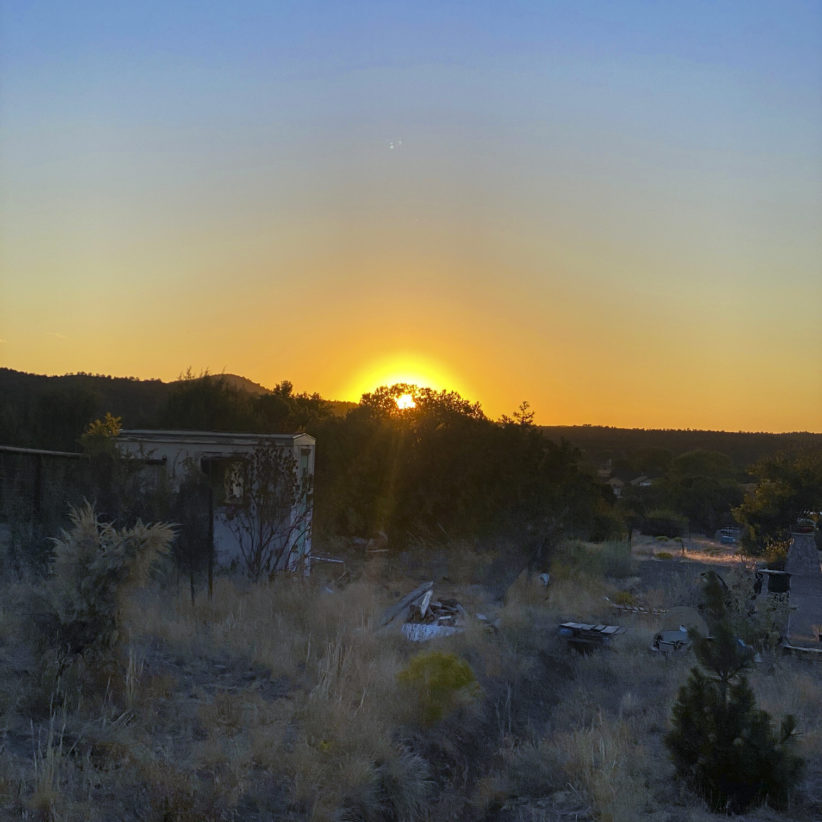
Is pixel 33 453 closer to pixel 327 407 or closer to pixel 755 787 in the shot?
pixel 755 787

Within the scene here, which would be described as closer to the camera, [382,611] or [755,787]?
[755,787]

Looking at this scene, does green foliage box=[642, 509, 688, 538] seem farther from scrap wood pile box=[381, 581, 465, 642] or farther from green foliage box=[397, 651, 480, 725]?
green foliage box=[397, 651, 480, 725]

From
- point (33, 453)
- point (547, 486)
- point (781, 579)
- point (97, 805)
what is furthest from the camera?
point (547, 486)

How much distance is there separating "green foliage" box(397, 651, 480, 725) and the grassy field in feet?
0.07

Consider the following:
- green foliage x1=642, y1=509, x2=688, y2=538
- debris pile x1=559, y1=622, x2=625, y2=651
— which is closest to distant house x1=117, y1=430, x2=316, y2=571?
debris pile x1=559, y1=622, x2=625, y2=651

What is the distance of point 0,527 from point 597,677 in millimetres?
8643

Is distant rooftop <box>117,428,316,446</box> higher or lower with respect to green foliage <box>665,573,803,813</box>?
higher

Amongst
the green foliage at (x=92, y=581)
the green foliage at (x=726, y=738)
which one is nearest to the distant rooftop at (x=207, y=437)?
the green foliage at (x=92, y=581)

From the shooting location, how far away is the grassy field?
605cm

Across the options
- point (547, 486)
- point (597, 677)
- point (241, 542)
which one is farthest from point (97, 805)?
point (547, 486)

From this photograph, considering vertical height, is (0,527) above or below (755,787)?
above

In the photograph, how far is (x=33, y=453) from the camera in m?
11.6

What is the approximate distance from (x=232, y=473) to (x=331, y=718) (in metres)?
8.48

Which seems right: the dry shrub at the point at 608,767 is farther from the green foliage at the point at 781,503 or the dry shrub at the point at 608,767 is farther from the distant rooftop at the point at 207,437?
the green foliage at the point at 781,503
